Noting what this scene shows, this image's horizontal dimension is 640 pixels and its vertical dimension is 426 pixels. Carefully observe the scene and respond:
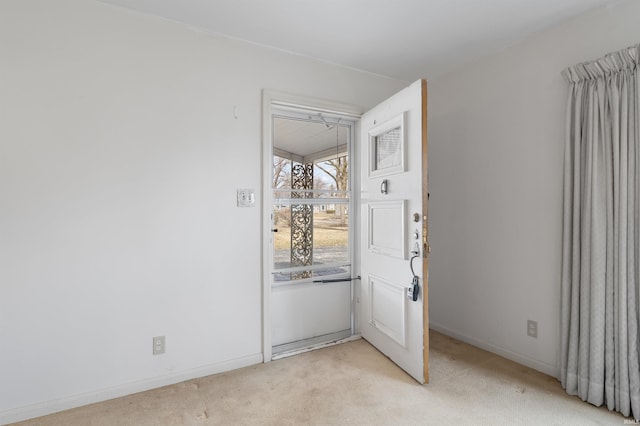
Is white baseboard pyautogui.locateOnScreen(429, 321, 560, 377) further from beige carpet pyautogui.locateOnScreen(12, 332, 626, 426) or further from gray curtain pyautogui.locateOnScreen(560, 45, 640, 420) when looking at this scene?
gray curtain pyautogui.locateOnScreen(560, 45, 640, 420)

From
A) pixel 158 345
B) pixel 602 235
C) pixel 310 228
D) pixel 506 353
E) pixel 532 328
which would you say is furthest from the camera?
pixel 310 228

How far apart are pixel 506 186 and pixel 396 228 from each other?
99cm

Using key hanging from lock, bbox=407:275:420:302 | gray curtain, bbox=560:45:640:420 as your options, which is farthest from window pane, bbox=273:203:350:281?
gray curtain, bbox=560:45:640:420

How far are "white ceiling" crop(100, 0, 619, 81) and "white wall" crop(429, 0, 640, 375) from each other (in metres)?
0.21

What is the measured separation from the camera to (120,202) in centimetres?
200

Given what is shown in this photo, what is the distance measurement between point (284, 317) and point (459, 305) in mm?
1639

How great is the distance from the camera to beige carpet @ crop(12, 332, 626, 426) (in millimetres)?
1764

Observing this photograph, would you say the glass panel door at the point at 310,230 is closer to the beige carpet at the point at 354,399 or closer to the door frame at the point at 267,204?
the door frame at the point at 267,204

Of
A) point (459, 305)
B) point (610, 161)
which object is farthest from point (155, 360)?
point (610, 161)

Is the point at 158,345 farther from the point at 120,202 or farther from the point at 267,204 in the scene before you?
the point at 267,204

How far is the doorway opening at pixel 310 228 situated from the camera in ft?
8.72

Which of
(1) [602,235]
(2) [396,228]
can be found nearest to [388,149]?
(2) [396,228]

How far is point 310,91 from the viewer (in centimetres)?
266

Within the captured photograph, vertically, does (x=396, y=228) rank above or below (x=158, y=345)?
above
